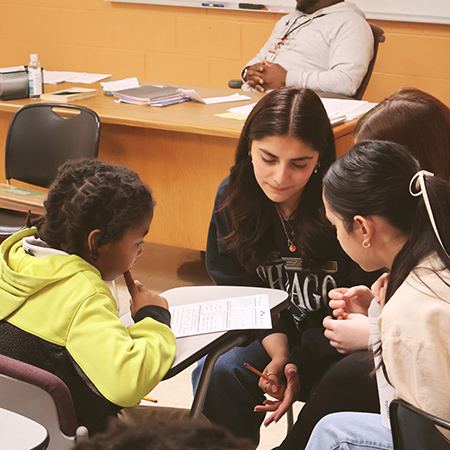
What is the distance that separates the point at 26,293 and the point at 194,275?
78.7 inches

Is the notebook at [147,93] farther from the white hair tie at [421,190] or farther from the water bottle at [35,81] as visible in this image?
the white hair tie at [421,190]

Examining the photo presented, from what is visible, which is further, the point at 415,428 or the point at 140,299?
the point at 140,299

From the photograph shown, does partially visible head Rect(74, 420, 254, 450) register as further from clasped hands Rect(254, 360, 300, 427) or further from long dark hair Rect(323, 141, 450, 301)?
clasped hands Rect(254, 360, 300, 427)

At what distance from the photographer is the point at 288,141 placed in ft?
5.27

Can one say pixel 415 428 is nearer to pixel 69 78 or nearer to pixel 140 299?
pixel 140 299

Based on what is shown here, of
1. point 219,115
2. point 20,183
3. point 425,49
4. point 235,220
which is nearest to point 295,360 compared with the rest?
point 235,220

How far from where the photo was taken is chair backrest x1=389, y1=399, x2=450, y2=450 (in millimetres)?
895

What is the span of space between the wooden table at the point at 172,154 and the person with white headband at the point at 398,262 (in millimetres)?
1573

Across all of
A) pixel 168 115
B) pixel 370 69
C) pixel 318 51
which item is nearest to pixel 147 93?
pixel 168 115

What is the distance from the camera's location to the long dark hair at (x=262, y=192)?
5.26 feet

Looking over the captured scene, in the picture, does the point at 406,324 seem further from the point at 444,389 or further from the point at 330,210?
the point at 330,210

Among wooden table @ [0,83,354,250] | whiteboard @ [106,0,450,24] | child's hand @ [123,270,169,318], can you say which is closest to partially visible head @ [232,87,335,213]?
child's hand @ [123,270,169,318]

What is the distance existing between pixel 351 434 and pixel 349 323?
1.10 ft

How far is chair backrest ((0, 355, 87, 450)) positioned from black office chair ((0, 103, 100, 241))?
1.62 metres
